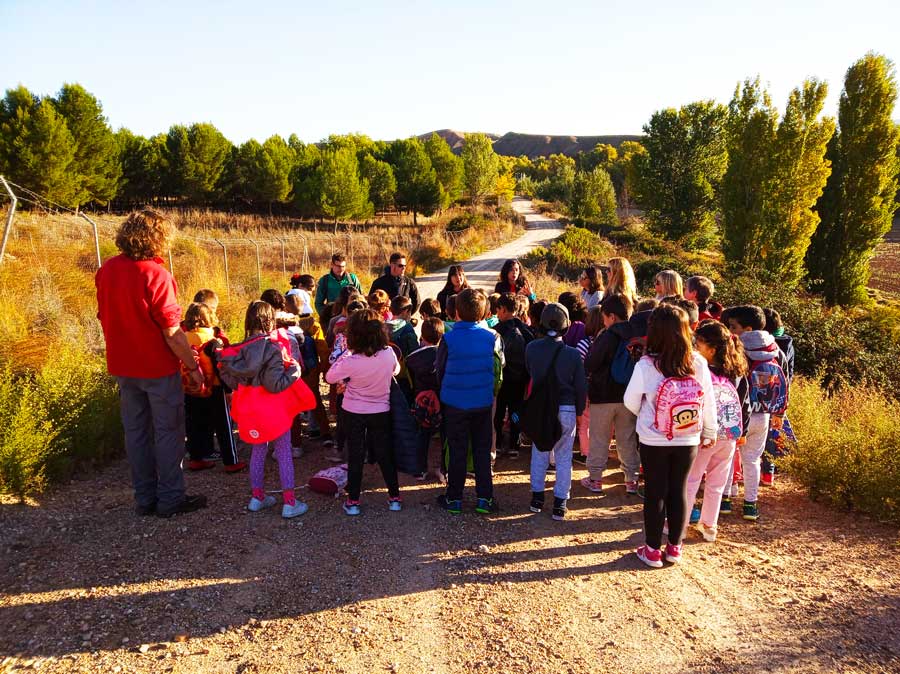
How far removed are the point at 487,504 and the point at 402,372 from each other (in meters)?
1.46

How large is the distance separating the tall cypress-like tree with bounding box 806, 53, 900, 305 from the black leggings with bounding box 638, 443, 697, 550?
23632 millimetres

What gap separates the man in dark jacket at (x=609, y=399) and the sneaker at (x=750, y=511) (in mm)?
897

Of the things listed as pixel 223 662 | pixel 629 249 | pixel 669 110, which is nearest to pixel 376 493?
pixel 223 662

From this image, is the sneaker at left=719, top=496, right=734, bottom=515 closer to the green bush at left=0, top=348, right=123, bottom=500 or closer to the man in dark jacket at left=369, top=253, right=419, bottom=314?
the man in dark jacket at left=369, top=253, right=419, bottom=314

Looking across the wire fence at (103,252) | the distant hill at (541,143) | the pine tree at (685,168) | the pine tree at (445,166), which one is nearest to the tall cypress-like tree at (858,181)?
the pine tree at (685,168)

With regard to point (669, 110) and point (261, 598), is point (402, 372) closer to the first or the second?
point (261, 598)

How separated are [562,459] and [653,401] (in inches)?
43.7

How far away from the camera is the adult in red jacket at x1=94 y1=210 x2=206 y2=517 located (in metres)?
3.85

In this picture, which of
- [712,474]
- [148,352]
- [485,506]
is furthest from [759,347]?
[148,352]

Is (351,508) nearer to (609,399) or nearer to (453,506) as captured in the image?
(453,506)

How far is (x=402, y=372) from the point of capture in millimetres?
5211

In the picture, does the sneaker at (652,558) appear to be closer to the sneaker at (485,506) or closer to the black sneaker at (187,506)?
the sneaker at (485,506)

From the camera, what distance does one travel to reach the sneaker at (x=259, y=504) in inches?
175

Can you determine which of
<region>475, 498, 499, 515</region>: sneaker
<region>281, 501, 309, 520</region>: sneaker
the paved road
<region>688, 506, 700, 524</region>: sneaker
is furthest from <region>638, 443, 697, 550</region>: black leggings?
the paved road
